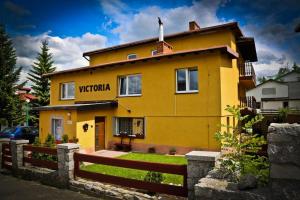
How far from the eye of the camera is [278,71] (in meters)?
86.5

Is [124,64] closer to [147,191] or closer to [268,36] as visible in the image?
[268,36]

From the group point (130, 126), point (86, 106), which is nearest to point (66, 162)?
point (86, 106)

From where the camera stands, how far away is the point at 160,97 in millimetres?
14258

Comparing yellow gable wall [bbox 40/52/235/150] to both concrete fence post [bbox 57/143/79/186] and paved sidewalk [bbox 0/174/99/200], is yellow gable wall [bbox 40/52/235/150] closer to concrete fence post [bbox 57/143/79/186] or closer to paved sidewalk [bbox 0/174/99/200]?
paved sidewalk [bbox 0/174/99/200]

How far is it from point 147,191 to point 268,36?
419 inches

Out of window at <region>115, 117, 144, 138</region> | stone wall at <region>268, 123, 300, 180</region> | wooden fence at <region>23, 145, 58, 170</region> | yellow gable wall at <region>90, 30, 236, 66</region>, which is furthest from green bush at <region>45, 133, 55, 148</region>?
yellow gable wall at <region>90, 30, 236, 66</region>

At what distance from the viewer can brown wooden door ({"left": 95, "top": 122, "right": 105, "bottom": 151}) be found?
1563 cm

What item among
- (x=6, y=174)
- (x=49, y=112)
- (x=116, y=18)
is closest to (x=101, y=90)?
(x=49, y=112)

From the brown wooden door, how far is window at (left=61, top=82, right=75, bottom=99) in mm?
4815

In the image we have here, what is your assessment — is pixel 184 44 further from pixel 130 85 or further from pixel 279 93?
pixel 279 93

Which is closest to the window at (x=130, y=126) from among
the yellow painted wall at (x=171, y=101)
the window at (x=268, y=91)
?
the yellow painted wall at (x=171, y=101)

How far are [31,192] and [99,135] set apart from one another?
903 cm

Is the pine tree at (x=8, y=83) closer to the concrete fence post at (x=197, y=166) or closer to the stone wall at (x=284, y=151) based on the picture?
the concrete fence post at (x=197, y=166)

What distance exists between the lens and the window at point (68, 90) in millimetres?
19284
